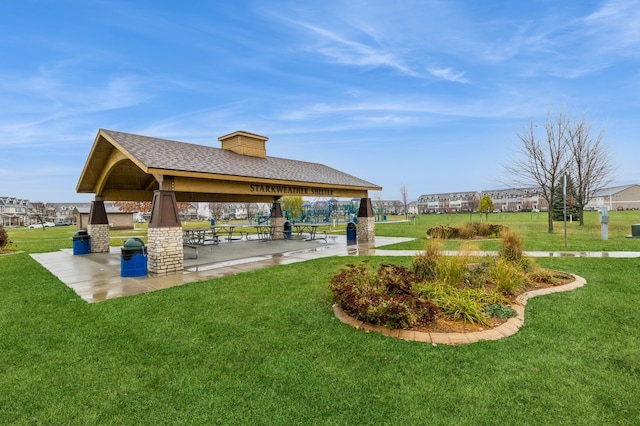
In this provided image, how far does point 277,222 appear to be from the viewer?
19172 millimetres

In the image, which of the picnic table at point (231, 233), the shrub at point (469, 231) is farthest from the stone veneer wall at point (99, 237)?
the shrub at point (469, 231)

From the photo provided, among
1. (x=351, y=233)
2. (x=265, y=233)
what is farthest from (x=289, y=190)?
(x=265, y=233)

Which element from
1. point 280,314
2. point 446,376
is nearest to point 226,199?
point 280,314

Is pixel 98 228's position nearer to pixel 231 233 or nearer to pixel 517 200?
pixel 231 233

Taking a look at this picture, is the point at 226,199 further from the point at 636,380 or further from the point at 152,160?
the point at 636,380

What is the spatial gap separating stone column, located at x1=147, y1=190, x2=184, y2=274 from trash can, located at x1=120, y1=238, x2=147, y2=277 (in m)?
0.21

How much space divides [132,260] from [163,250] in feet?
2.72

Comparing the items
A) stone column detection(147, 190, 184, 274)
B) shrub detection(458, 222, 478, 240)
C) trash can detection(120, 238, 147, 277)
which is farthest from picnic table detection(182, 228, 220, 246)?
shrub detection(458, 222, 478, 240)

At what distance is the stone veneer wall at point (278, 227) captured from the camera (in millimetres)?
18736

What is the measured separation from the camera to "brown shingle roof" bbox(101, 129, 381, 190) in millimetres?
9469

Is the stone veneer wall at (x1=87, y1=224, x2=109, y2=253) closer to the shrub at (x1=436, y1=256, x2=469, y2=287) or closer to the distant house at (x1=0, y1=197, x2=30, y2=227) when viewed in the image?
the shrub at (x1=436, y1=256, x2=469, y2=287)

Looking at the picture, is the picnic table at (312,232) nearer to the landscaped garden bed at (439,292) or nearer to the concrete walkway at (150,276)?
the concrete walkway at (150,276)

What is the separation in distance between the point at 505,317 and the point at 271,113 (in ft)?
61.8

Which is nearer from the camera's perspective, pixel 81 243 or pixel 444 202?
pixel 81 243
